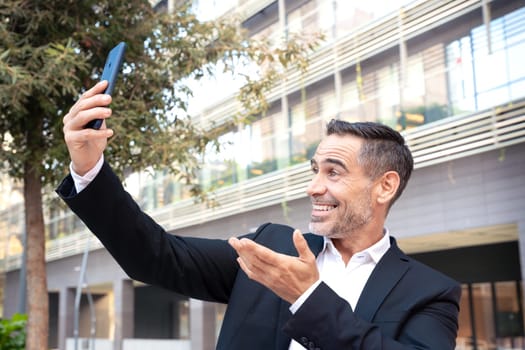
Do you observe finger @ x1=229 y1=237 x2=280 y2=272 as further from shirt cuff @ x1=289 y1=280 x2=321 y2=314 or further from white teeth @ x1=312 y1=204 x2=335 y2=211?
white teeth @ x1=312 y1=204 x2=335 y2=211

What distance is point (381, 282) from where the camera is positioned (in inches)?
80.4

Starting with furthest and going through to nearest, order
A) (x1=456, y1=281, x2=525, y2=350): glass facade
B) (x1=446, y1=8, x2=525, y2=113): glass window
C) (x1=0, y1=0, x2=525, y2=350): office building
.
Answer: (x1=456, y1=281, x2=525, y2=350): glass facade, (x1=0, y1=0, x2=525, y2=350): office building, (x1=446, y1=8, x2=525, y2=113): glass window

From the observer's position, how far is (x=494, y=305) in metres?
16.9

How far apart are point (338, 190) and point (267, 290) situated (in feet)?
1.15

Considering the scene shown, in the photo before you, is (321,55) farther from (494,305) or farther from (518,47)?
(494,305)

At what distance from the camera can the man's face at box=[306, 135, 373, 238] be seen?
2098mm

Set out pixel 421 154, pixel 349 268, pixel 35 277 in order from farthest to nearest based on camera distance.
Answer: pixel 421 154, pixel 35 277, pixel 349 268

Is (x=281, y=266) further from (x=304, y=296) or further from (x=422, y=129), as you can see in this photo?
(x=422, y=129)

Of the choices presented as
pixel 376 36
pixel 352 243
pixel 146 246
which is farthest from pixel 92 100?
pixel 376 36

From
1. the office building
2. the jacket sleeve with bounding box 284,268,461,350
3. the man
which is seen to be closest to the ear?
the man

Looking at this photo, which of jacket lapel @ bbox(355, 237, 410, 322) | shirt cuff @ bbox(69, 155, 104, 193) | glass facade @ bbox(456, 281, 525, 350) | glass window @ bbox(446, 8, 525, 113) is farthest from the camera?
glass facade @ bbox(456, 281, 525, 350)

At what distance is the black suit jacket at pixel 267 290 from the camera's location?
5.57ft

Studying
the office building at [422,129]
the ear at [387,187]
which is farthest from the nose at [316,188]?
the office building at [422,129]

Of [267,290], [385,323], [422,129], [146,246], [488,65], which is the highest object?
[488,65]
